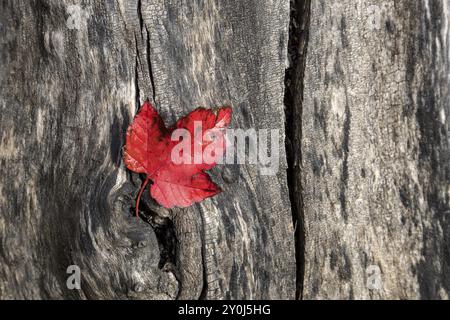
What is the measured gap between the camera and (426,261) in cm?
183

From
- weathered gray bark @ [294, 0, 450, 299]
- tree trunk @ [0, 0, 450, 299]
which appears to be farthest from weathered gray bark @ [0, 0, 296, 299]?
weathered gray bark @ [294, 0, 450, 299]

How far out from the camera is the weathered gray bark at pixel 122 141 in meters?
1.78

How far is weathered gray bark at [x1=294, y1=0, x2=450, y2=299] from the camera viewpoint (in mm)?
1789

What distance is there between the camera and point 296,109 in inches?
72.7

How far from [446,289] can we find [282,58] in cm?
100

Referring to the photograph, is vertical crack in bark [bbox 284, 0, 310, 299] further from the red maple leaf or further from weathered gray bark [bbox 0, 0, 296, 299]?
the red maple leaf

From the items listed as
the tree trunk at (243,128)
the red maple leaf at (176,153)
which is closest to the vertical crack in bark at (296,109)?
the tree trunk at (243,128)

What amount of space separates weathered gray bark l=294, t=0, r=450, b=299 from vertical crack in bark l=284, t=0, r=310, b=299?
1 centimetres

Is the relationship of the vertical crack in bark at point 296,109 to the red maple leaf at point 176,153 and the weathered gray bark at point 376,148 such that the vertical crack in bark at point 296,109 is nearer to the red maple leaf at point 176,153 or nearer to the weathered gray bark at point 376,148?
the weathered gray bark at point 376,148

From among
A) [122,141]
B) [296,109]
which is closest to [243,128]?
[296,109]

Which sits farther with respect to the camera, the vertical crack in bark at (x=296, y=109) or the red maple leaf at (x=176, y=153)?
the vertical crack in bark at (x=296, y=109)

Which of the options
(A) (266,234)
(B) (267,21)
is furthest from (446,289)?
(B) (267,21)
